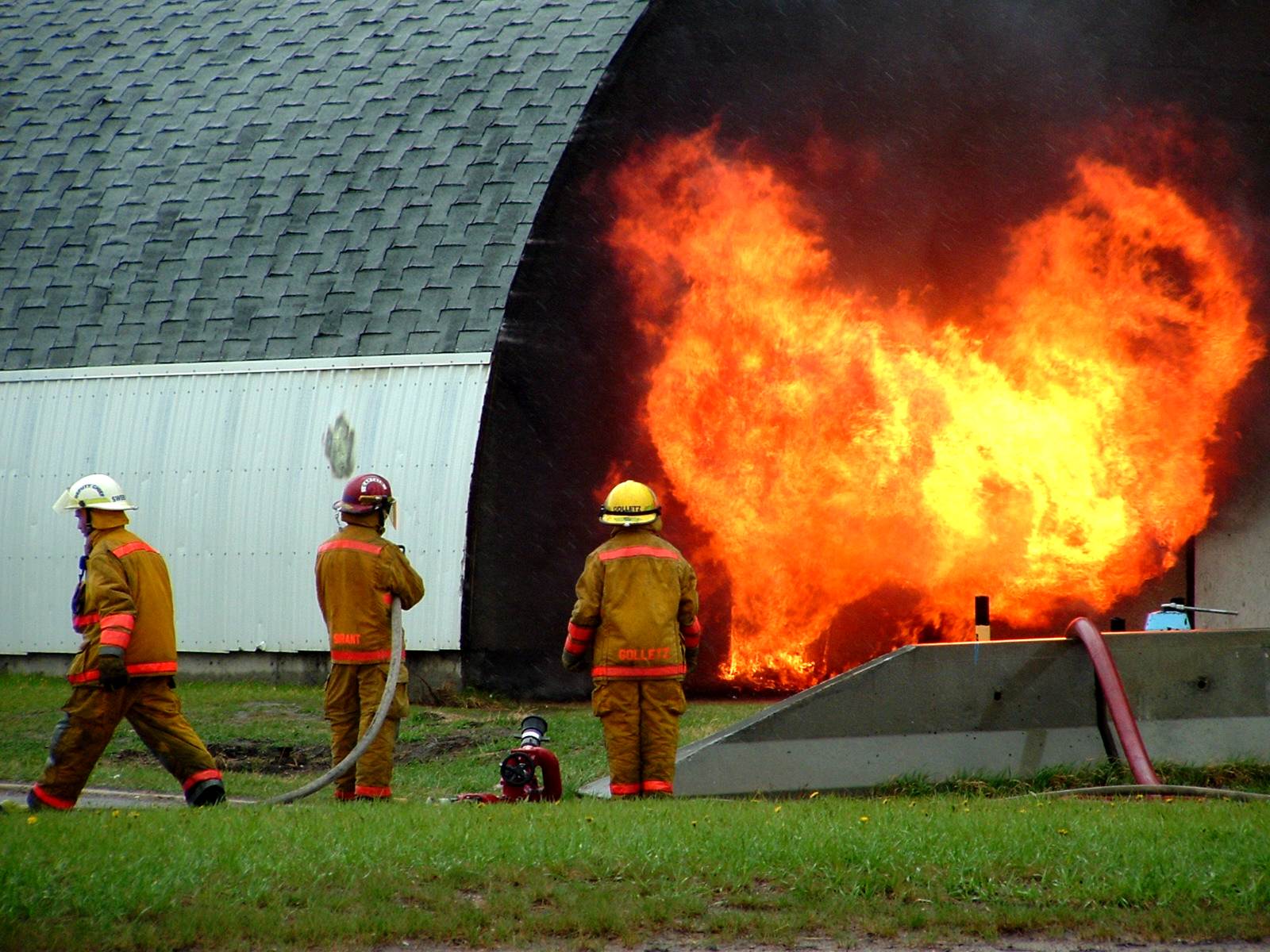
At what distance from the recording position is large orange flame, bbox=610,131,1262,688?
60.6 feet

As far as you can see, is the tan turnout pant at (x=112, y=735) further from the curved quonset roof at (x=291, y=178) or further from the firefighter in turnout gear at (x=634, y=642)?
the curved quonset roof at (x=291, y=178)

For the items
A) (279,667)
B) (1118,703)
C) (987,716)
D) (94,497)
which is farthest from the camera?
(279,667)

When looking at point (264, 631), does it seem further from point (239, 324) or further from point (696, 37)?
point (696, 37)

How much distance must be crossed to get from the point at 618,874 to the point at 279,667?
11.3 meters

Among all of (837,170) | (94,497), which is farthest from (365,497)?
(837,170)

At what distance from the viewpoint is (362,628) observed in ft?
32.9

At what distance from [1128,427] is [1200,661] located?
347 inches

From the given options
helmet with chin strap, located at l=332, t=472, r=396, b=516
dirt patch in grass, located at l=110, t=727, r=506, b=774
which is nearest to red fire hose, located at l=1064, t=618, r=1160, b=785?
helmet with chin strap, located at l=332, t=472, r=396, b=516

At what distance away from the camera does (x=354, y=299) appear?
18141 millimetres

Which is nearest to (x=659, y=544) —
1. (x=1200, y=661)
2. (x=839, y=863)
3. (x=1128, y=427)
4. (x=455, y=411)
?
(x=839, y=863)

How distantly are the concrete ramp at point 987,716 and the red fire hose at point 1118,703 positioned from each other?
183mm

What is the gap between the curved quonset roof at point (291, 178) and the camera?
710 inches

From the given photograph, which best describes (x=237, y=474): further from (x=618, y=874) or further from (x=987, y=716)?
(x=618, y=874)

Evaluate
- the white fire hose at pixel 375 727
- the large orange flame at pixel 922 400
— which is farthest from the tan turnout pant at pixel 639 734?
the large orange flame at pixel 922 400
